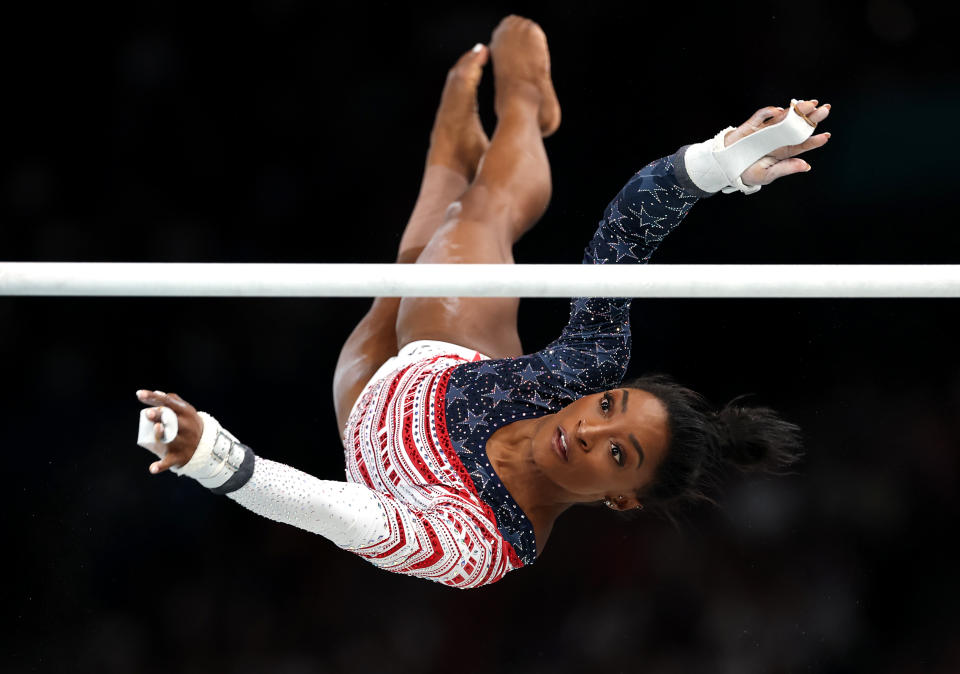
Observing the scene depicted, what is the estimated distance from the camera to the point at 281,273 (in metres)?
0.99

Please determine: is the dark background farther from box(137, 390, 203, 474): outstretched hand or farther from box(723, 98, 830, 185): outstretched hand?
box(137, 390, 203, 474): outstretched hand

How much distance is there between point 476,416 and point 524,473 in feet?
0.32

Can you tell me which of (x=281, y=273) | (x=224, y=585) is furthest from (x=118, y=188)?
(x=281, y=273)

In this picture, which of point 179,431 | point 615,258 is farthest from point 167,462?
point 615,258

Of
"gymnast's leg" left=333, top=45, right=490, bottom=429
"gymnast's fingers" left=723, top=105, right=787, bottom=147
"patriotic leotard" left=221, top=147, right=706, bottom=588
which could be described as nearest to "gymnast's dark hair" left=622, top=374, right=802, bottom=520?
"patriotic leotard" left=221, top=147, right=706, bottom=588

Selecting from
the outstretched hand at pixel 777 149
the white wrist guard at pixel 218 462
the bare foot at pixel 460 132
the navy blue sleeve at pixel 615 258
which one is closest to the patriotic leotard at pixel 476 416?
the navy blue sleeve at pixel 615 258

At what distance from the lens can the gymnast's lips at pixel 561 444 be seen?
49.1 inches

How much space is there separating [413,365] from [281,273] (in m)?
0.49

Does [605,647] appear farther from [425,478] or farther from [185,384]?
[185,384]

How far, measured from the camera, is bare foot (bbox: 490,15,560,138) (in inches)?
70.3

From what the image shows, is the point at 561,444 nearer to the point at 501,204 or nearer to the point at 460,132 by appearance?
the point at 501,204

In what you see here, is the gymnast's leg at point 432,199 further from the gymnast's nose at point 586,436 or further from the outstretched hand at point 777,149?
the outstretched hand at point 777,149

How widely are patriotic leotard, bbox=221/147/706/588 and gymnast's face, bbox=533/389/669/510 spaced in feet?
0.32

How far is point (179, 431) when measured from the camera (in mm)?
945
